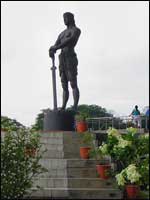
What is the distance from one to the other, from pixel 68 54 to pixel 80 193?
6.02 m

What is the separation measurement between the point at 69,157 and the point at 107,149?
9.55 ft

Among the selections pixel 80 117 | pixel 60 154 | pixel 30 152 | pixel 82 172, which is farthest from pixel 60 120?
pixel 30 152

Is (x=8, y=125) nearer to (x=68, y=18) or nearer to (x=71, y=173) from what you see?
(x=71, y=173)

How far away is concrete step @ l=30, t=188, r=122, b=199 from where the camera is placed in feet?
36.2

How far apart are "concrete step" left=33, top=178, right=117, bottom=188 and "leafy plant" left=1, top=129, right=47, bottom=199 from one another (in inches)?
122

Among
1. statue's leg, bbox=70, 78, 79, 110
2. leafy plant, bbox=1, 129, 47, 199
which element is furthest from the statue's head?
leafy plant, bbox=1, 129, 47, 199

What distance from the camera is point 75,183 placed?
39.3 ft

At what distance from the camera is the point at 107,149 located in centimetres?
1089

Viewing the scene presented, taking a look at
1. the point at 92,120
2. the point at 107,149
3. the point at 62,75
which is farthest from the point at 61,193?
the point at 92,120

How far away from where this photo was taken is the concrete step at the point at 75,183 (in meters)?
11.9

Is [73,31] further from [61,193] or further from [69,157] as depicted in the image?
[61,193]

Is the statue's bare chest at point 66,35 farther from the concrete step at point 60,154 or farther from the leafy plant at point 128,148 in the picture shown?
the leafy plant at point 128,148

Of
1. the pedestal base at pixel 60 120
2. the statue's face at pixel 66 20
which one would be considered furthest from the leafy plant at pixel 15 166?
the statue's face at pixel 66 20

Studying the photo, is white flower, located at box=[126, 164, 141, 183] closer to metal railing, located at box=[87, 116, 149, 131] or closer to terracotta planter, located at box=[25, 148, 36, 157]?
terracotta planter, located at box=[25, 148, 36, 157]
